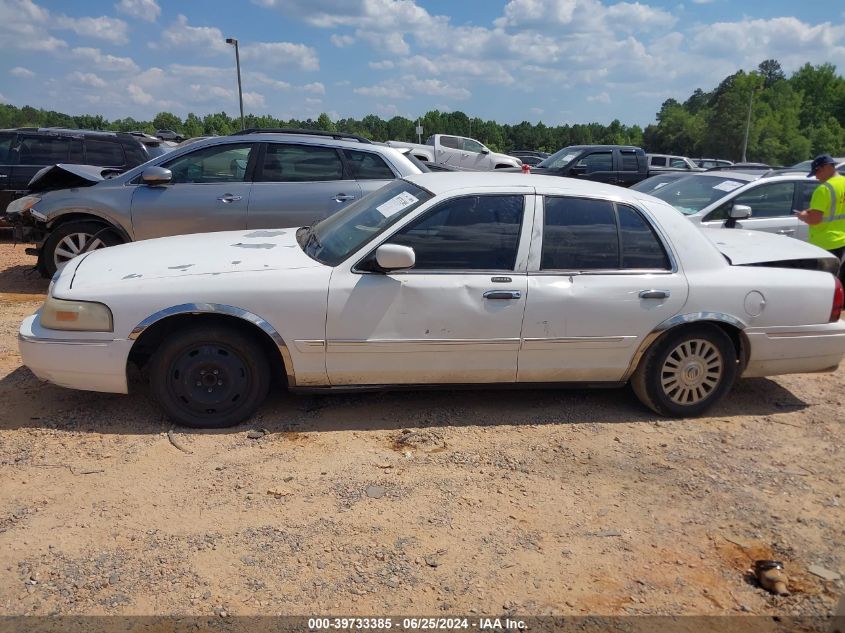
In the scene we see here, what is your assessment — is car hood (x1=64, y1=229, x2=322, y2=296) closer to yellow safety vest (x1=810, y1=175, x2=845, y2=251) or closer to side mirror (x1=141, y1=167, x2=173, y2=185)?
side mirror (x1=141, y1=167, x2=173, y2=185)

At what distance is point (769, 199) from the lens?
26.5ft

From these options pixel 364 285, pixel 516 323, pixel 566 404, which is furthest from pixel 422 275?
pixel 566 404

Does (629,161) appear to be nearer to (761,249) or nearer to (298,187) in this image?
(298,187)

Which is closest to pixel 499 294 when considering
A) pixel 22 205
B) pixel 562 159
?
pixel 22 205

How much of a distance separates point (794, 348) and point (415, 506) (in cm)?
293

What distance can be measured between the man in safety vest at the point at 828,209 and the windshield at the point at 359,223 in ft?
13.7

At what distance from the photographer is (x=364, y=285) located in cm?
402

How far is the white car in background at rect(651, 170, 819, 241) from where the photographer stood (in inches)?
303

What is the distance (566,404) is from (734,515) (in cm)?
147

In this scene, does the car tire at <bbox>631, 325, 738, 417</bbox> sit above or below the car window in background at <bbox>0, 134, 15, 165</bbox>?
below

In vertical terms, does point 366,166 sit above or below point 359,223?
above

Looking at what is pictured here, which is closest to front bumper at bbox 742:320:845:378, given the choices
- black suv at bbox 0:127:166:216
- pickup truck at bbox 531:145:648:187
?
black suv at bbox 0:127:166:216

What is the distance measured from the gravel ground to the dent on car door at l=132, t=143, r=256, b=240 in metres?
2.46

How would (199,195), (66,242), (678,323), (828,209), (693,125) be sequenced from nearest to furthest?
1. (678,323)
2. (828,209)
3. (199,195)
4. (66,242)
5. (693,125)
